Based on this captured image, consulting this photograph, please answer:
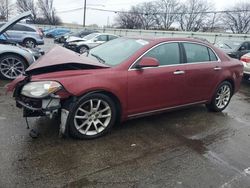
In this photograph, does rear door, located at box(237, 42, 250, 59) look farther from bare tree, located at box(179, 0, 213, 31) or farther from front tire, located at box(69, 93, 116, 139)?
bare tree, located at box(179, 0, 213, 31)

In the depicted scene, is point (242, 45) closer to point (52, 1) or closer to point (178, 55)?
point (178, 55)

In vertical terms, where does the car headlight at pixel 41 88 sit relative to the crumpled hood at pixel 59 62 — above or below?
below

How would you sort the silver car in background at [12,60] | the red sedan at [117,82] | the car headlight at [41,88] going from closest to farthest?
the car headlight at [41,88] < the red sedan at [117,82] < the silver car in background at [12,60]

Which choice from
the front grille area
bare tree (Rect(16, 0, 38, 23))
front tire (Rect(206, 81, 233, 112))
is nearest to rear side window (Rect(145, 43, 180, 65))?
front tire (Rect(206, 81, 233, 112))

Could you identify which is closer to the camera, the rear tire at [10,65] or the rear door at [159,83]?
the rear door at [159,83]

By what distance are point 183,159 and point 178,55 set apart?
6.34 ft

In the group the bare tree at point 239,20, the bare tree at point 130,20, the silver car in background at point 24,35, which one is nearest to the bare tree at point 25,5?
the bare tree at point 130,20

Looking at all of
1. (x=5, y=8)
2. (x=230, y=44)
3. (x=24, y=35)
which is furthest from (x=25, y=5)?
(x=230, y=44)

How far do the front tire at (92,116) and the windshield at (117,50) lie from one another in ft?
2.18

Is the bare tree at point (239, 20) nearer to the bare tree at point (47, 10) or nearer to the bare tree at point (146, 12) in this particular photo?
the bare tree at point (146, 12)

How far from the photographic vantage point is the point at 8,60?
23.7ft

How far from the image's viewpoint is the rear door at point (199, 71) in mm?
4961

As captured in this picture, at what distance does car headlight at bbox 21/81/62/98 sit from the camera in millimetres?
3626

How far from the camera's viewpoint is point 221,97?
5832 mm
